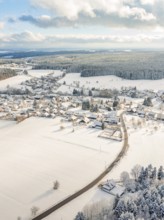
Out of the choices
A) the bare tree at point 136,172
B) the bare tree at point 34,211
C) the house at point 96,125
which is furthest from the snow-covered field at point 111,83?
the bare tree at point 34,211

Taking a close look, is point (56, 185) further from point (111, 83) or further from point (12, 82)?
point (12, 82)

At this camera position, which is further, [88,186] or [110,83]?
[110,83]

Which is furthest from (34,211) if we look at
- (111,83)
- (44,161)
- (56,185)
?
(111,83)

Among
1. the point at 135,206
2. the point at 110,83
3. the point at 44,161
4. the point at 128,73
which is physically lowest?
the point at 44,161

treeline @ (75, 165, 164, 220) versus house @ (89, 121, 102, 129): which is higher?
house @ (89, 121, 102, 129)

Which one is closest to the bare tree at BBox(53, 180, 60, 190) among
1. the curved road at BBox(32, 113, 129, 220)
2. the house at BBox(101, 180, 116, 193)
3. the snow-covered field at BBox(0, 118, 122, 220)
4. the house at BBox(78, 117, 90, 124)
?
the snow-covered field at BBox(0, 118, 122, 220)

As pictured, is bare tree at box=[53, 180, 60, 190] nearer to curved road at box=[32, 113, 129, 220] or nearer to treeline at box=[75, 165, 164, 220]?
curved road at box=[32, 113, 129, 220]
